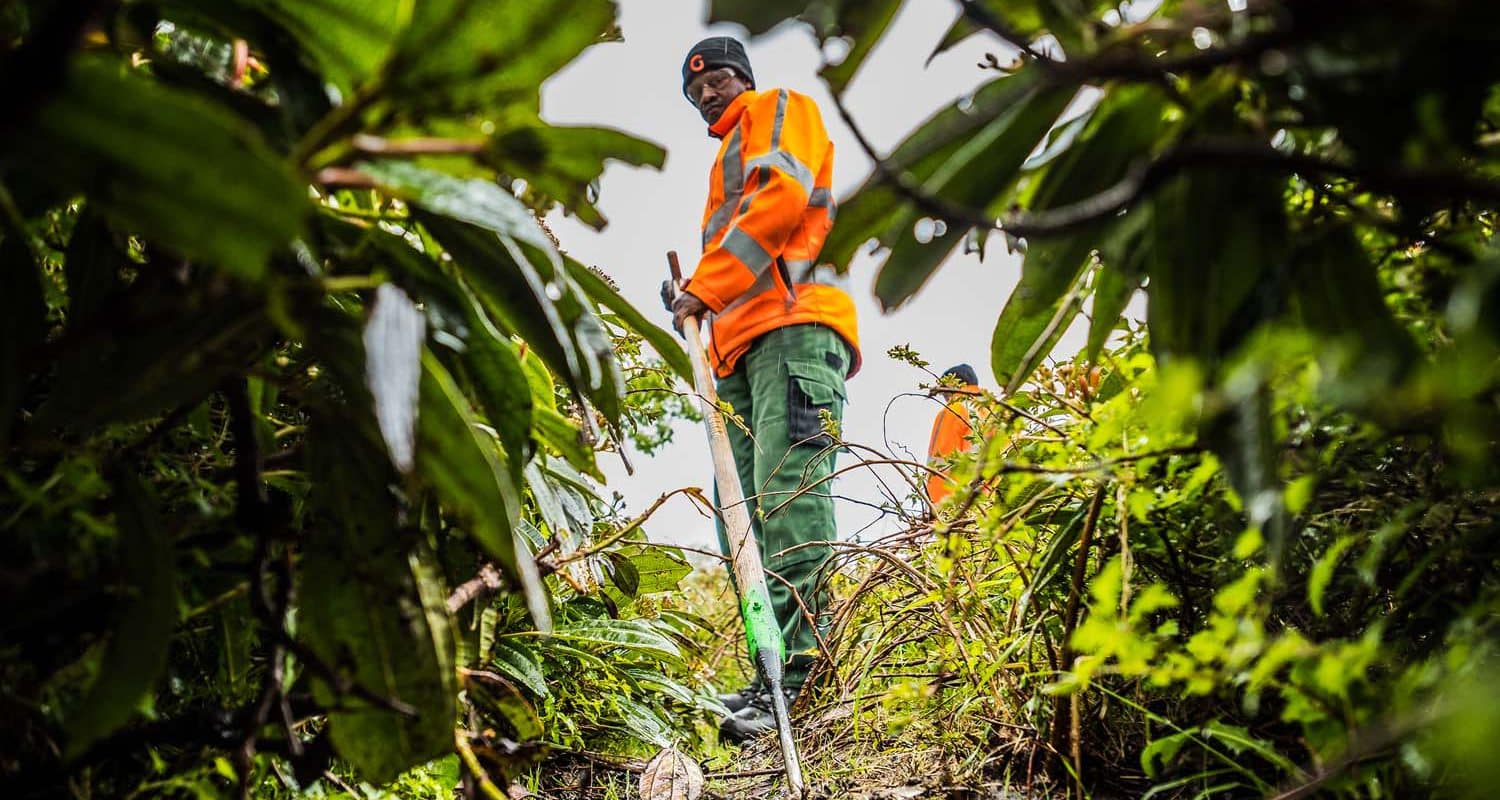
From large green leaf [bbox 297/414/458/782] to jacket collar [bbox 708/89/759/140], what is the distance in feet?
9.69

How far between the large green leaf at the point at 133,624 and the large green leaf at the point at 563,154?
0.98ft

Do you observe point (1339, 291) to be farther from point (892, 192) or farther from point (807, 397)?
point (807, 397)

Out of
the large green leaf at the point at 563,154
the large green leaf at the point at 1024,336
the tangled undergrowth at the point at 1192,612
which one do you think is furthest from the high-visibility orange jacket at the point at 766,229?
the large green leaf at the point at 563,154

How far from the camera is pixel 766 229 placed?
3.04 m

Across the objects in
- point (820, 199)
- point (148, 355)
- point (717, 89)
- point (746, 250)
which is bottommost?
point (148, 355)

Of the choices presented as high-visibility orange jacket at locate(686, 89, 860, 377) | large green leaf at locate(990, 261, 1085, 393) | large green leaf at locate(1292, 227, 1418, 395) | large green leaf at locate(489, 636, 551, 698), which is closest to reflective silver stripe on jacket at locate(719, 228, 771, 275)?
high-visibility orange jacket at locate(686, 89, 860, 377)

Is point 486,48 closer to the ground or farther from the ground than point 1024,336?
farther from the ground

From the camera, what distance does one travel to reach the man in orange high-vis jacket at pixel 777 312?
2832mm

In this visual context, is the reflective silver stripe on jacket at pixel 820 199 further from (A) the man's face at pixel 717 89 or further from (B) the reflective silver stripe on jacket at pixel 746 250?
(A) the man's face at pixel 717 89

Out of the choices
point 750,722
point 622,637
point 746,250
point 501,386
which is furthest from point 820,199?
point 501,386

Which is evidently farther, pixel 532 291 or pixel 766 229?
pixel 766 229

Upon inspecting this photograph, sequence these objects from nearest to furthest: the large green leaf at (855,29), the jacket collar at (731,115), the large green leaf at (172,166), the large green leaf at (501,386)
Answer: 1. the large green leaf at (172,166)
2. the large green leaf at (855,29)
3. the large green leaf at (501,386)
4. the jacket collar at (731,115)

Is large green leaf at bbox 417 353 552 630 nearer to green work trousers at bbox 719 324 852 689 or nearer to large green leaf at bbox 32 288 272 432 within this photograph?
large green leaf at bbox 32 288 272 432

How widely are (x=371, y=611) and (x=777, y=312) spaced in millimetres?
2533
